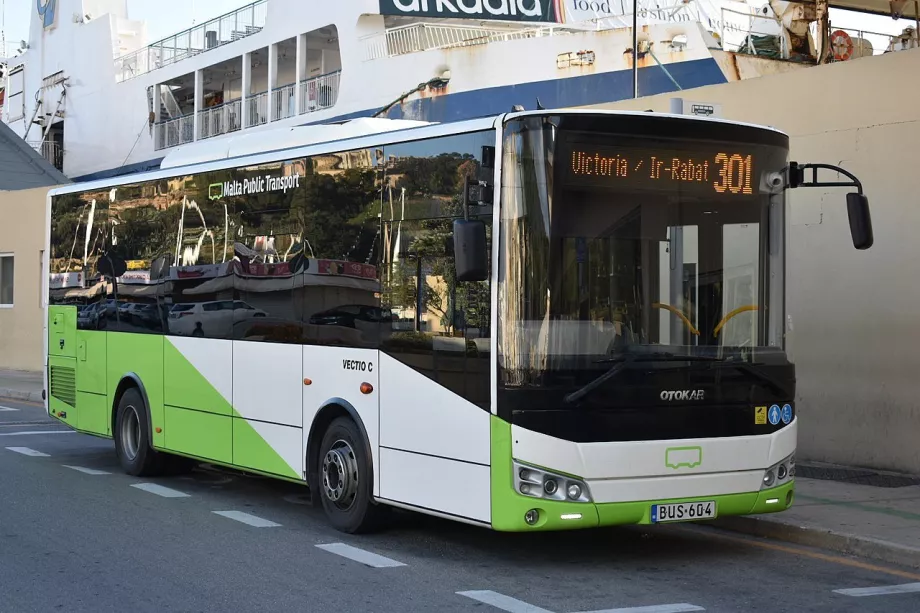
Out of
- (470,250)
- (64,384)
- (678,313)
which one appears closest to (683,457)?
(678,313)

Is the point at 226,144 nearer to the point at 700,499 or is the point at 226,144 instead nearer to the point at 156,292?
the point at 156,292

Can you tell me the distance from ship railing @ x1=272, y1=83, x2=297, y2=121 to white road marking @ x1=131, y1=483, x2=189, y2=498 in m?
20.4

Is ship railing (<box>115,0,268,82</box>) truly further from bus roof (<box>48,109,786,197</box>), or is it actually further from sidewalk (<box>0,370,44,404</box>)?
bus roof (<box>48,109,786,197</box>)

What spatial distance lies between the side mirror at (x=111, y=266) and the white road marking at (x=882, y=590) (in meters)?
7.48

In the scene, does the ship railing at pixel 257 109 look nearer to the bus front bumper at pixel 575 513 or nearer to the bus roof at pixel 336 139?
the bus roof at pixel 336 139

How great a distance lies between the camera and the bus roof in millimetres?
7629

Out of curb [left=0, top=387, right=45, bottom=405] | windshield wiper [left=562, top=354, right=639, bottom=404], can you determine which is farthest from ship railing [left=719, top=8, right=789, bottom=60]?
windshield wiper [left=562, top=354, right=639, bottom=404]

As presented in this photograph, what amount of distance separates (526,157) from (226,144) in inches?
175

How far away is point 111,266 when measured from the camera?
1239 centimetres

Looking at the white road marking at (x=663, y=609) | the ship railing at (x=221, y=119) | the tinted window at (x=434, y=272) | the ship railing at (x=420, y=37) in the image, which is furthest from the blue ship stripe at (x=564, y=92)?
the white road marking at (x=663, y=609)

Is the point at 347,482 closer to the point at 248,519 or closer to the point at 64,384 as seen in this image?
the point at 248,519

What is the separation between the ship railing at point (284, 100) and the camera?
102 feet

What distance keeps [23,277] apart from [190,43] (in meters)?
11.4

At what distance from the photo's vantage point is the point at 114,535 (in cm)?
879
